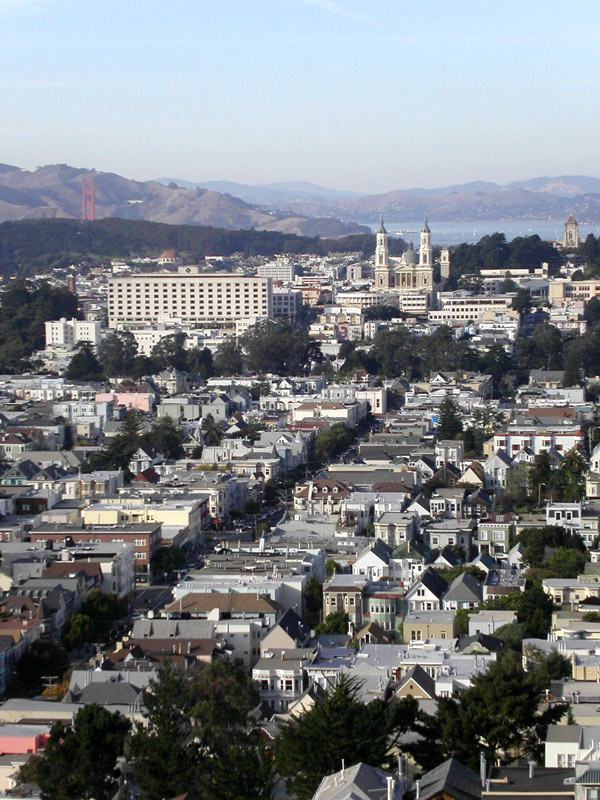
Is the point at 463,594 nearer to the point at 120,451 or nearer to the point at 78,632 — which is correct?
the point at 78,632

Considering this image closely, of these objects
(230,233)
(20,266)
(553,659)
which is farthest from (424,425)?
(230,233)

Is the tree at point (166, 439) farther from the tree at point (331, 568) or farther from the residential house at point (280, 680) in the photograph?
the residential house at point (280, 680)

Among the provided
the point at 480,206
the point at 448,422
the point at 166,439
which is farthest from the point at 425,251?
the point at 480,206

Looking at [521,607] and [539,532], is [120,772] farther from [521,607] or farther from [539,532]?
[539,532]

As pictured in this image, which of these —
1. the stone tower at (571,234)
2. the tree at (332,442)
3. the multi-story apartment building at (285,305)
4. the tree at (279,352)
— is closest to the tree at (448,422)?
the tree at (332,442)

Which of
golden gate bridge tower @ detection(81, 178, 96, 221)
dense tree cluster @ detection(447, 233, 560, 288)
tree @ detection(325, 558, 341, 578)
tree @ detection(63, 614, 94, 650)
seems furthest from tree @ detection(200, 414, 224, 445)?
golden gate bridge tower @ detection(81, 178, 96, 221)

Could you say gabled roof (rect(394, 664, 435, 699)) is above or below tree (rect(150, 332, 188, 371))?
below

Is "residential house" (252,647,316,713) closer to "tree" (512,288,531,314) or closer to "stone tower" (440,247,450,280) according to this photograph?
"tree" (512,288,531,314)
